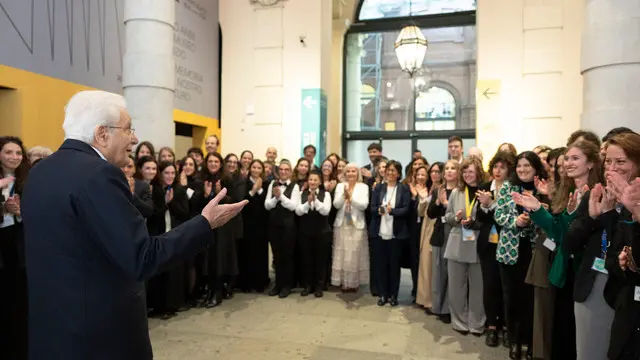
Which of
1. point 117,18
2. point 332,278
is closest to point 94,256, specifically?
point 332,278

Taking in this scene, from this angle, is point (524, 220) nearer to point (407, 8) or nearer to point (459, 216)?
point (459, 216)

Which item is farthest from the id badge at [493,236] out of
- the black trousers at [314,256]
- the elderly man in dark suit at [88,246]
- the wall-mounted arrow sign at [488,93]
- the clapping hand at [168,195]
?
the wall-mounted arrow sign at [488,93]

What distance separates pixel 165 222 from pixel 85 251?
3.35 meters

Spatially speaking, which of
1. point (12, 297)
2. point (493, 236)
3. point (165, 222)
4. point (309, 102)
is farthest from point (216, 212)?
point (309, 102)

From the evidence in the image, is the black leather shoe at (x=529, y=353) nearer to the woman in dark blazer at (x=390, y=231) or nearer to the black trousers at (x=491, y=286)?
the black trousers at (x=491, y=286)

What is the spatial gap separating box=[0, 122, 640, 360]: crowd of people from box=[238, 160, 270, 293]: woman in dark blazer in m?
0.01

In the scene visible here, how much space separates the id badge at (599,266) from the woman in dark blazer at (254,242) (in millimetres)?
3914

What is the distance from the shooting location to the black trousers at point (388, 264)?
5.11 m

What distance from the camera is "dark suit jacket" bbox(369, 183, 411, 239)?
16.5ft

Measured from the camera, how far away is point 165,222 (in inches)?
183

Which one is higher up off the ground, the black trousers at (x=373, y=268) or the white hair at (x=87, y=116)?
the white hair at (x=87, y=116)

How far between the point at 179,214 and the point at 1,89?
8.97 feet

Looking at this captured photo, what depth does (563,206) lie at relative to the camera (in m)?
2.86

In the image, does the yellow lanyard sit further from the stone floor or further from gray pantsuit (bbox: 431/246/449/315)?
the stone floor
